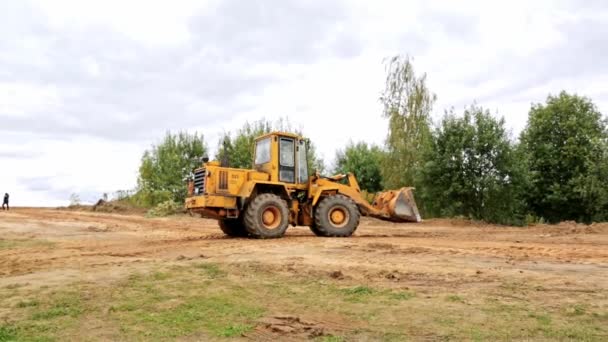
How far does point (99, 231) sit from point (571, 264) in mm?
17108

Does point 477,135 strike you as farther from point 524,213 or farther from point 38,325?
point 38,325

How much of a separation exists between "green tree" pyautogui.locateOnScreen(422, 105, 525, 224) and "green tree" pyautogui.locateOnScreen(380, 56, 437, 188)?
11.2ft

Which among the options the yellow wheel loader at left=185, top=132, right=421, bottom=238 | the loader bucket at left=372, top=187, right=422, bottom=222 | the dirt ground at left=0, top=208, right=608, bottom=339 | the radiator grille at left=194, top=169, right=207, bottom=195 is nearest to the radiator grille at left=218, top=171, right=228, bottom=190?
the yellow wheel loader at left=185, top=132, right=421, bottom=238

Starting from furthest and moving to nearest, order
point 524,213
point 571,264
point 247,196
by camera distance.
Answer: point 524,213 < point 247,196 < point 571,264

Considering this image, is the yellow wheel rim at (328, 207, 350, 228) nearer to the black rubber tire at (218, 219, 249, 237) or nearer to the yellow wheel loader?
the yellow wheel loader

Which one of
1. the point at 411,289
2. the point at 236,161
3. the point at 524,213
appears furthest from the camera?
the point at 236,161

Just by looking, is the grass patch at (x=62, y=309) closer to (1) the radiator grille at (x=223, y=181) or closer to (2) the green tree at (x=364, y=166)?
(1) the radiator grille at (x=223, y=181)

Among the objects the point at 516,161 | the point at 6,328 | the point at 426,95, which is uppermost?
the point at 426,95

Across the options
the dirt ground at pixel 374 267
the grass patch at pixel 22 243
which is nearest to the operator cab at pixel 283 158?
the dirt ground at pixel 374 267

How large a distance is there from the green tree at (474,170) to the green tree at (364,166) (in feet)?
63.4

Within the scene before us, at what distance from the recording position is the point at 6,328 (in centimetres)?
630

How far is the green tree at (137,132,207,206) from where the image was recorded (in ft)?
147

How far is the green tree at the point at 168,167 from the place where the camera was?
44737 mm

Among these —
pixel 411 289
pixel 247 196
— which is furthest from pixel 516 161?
pixel 411 289
